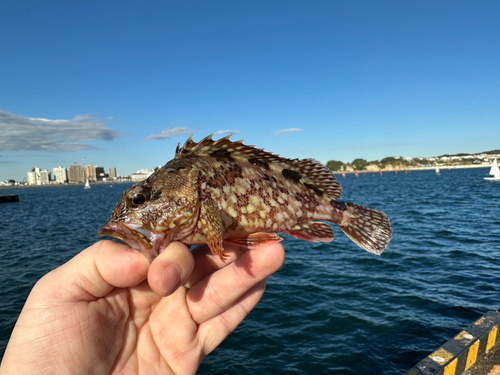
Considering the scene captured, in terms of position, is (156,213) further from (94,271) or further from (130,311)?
(130,311)

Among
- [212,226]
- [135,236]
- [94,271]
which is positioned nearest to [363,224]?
[212,226]

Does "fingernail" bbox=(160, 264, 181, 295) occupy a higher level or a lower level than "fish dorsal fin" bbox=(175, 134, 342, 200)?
lower

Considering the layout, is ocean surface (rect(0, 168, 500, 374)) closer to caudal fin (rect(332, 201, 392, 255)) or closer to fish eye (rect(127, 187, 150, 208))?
caudal fin (rect(332, 201, 392, 255))

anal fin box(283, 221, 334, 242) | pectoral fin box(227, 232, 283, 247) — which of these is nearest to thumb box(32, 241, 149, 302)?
pectoral fin box(227, 232, 283, 247)

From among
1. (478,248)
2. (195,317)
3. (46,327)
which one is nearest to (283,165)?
(195,317)

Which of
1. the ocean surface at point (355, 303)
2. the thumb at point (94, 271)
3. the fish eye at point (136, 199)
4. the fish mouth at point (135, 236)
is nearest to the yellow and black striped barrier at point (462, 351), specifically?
the ocean surface at point (355, 303)

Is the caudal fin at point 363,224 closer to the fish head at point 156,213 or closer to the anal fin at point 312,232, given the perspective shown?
the anal fin at point 312,232

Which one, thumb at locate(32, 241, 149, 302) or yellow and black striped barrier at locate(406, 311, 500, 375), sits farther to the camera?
yellow and black striped barrier at locate(406, 311, 500, 375)
